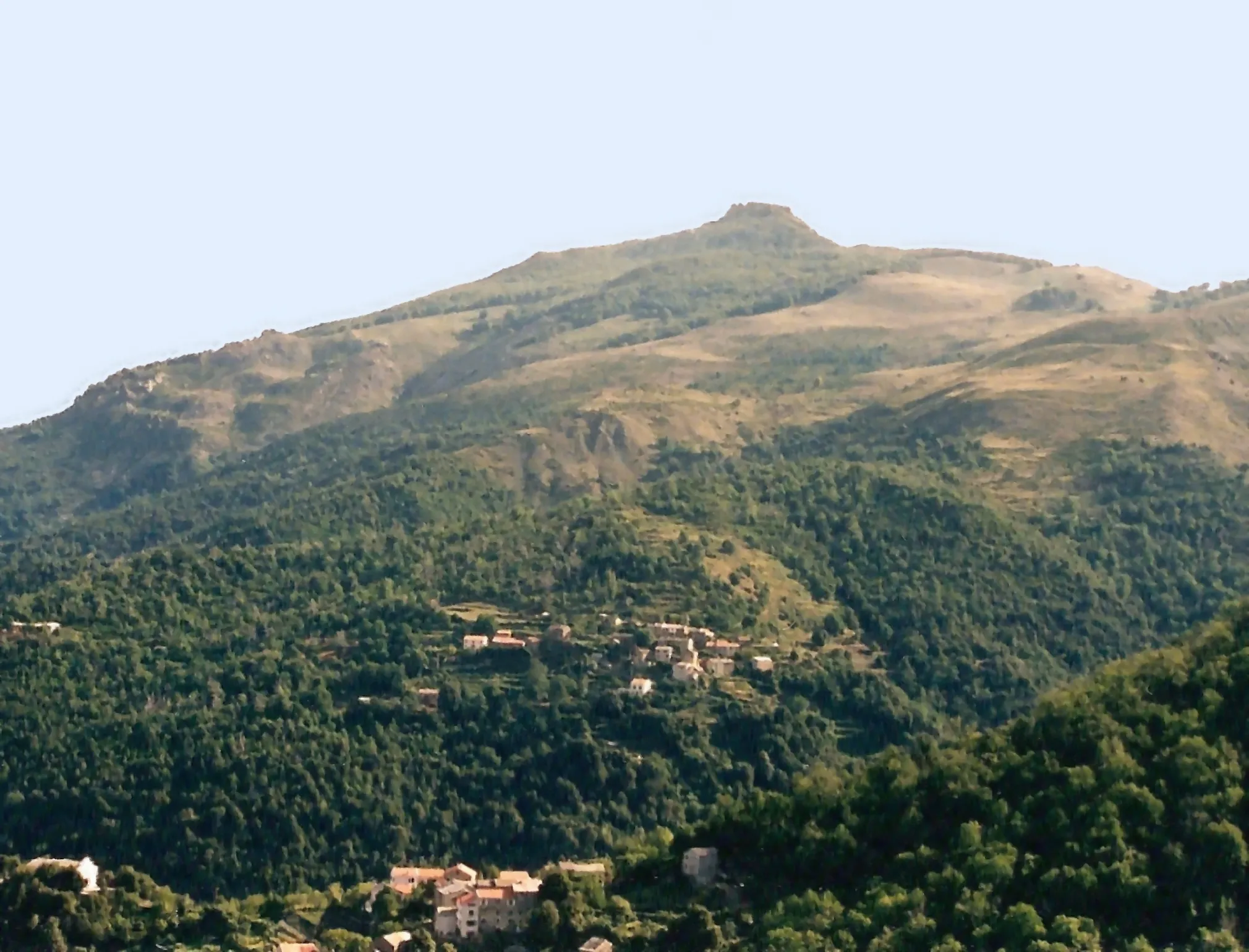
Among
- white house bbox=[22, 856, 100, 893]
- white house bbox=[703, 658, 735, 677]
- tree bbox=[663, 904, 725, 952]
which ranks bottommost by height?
white house bbox=[703, 658, 735, 677]

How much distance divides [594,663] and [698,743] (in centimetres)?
1268

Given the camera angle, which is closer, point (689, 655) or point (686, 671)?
point (686, 671)

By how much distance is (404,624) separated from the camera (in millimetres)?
152000

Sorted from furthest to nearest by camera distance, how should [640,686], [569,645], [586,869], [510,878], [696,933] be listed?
[569,645] → [640,686] → [510,878] → [586,869] → [696,933]

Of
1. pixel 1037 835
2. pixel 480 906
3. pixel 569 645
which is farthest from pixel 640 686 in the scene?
pixel 1037 835

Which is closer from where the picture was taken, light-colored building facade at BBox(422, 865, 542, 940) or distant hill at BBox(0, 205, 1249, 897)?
light-colored building facade at BBox(422, 865, 542, 940)

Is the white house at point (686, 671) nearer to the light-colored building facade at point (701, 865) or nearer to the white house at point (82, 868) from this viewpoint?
the white house at point (82, 868)

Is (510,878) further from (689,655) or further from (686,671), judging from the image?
(689,655)

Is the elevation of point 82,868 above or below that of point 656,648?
above

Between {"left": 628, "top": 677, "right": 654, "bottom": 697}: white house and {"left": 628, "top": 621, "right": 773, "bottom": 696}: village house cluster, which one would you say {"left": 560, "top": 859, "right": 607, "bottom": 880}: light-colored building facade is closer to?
{"left": 628, "top": 677, "right": 654, "bottom": 697}: white house

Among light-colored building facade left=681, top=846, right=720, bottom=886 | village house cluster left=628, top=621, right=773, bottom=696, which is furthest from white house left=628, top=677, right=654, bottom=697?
light-colored building facade left=681, top=846, right=720, bottom=886

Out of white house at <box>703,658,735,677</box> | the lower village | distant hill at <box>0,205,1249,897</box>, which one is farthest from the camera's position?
white house at <box>703,658,735,677</box>

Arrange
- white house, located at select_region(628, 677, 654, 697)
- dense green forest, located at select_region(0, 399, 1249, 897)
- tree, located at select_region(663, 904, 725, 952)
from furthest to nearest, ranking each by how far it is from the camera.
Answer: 1. white house, located at select_region(628, 677, 654, 697)
2. dense green forest, located at select_region(0, 399, 1249, 897)
3. tree, located at select_region(663, 904, 725, 952)

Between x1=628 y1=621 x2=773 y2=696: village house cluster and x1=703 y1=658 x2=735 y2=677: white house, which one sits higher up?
x1=628 y1=621 x2=773 y2=696: village house cluster
